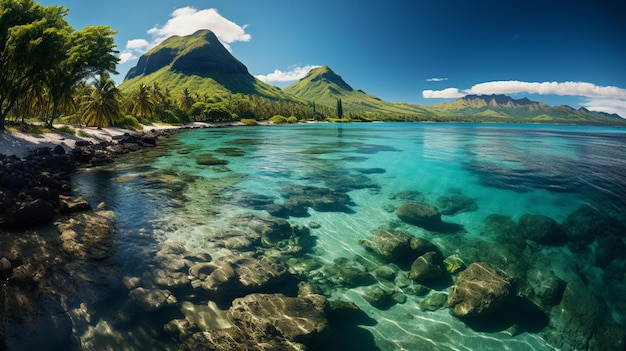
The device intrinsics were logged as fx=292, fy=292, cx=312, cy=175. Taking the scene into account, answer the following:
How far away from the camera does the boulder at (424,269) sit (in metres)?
10.6

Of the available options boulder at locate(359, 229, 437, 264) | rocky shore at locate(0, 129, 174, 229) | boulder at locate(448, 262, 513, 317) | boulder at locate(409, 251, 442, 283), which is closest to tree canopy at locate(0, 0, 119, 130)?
rocky shore at locate(0, 129, 174, 229)

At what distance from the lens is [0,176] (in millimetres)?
17969

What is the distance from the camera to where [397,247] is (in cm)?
1214

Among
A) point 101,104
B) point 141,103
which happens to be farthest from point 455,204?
point 141,103

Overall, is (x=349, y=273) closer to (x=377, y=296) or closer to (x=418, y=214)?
(x=377, y=296)

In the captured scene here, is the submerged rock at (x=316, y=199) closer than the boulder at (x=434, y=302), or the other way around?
the boulder at (x=434, y=302)

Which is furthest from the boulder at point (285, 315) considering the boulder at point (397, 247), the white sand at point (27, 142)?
the white sand at point (27, 142)

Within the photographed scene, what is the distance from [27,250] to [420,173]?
92.2ft

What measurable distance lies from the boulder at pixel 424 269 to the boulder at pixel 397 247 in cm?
83

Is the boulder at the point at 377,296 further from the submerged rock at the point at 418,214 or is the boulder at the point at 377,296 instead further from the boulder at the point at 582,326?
the submerged rock at the point at 418,214

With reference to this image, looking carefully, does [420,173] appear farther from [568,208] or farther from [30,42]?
[30,42]

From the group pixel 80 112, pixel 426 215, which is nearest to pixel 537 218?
pixel 426 215

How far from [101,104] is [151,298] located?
59.0 meters

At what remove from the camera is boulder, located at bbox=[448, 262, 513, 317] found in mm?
8836
